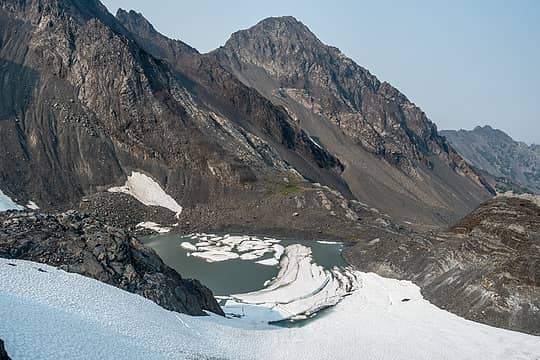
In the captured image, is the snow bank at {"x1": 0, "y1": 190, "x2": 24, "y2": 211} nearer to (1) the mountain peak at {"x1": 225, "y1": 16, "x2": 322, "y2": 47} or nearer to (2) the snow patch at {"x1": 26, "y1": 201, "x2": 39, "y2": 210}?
(2) the snow patch at {"x1": 26, "y1": 201, "x2": 39, "y2": 210}

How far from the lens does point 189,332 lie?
66.6ft

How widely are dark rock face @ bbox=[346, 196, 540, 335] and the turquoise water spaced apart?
6.17m

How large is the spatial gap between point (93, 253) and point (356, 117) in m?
127

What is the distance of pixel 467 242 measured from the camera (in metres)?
41.6

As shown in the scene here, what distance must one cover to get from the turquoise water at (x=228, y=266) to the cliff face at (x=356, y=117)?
1994 inches

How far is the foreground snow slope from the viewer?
1419 cm

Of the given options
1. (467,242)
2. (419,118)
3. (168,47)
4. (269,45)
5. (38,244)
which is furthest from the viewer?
(419,118)

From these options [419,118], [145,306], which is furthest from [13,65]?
[419,118]

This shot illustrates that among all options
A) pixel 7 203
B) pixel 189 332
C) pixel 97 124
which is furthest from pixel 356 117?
pixel 189 332

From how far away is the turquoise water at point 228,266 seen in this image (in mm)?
42312

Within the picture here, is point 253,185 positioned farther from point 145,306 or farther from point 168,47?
point 168,47

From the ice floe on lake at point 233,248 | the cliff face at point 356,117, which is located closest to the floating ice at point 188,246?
the ice floe on lake at point 233,248

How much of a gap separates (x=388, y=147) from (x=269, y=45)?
6112cm

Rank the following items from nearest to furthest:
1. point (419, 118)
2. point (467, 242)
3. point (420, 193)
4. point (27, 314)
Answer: point (27, 314) → point (467, 242) → point (420, 193) → point (419, 118)
